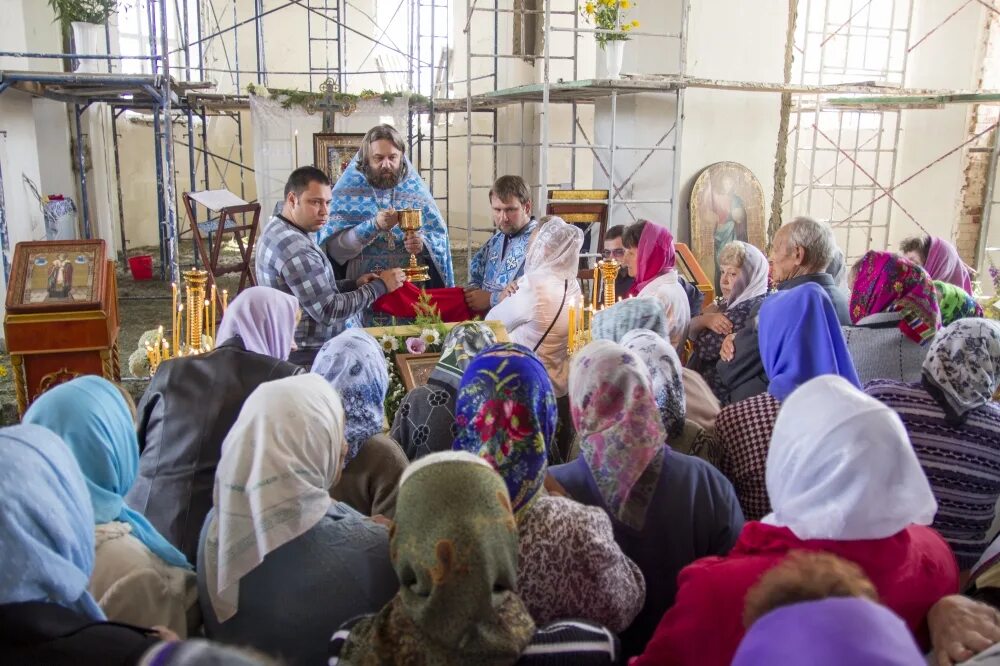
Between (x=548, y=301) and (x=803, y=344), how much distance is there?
1.42 m

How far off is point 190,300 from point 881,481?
3207 mm

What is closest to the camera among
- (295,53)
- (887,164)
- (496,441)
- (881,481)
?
(881,481)

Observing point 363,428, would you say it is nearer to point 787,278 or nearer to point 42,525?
point 42,525

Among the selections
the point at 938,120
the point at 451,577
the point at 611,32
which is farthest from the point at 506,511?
the point at 938,120

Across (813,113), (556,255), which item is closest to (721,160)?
(813,113)

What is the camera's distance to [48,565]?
1.42 metres

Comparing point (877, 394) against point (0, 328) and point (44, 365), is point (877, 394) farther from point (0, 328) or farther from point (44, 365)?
point (0, 328)

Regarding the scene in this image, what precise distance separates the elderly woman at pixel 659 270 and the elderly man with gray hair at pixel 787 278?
1.81ft

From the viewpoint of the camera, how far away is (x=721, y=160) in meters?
9.65

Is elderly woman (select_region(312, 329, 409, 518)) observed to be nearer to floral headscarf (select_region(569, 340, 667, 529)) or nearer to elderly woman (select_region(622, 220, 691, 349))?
floral headscarf (select_region(569, 340, 667, 529))

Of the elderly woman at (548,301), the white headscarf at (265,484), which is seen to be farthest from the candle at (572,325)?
the white headscarf at (265,484)

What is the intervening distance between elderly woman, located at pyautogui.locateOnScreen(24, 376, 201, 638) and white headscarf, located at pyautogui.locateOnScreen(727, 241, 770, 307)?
298cm

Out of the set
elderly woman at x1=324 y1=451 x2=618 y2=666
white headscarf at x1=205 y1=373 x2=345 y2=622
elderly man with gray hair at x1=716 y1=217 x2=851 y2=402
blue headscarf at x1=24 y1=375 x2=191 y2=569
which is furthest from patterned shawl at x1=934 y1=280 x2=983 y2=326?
blue headscarf at x1=24 y1=375 x2=191 y2=569

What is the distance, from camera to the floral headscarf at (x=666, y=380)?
8.32 ft
